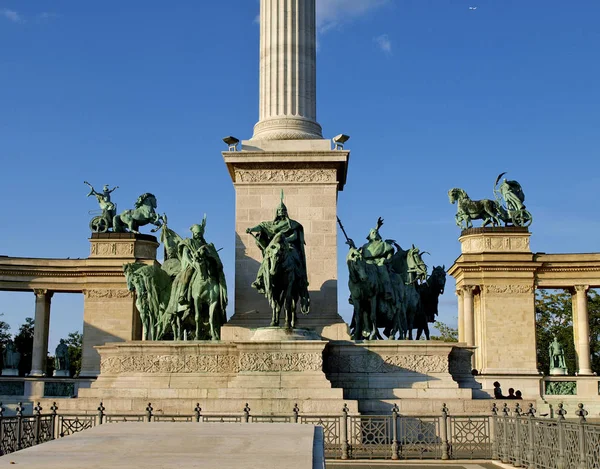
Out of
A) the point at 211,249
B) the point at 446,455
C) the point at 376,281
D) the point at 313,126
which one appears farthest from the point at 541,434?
the point at 313,126

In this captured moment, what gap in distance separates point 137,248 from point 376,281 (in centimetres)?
3686

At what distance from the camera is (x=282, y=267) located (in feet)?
69.2

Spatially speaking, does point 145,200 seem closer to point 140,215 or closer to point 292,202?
point 140,215

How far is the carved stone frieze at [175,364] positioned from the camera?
2203cm

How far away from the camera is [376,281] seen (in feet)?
78.8

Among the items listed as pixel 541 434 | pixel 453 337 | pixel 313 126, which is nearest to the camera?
pixel 541 434

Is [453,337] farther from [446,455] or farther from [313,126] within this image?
[446,455]

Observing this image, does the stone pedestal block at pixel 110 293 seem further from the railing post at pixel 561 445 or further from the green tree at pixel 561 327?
the railing post at pixel 561 445

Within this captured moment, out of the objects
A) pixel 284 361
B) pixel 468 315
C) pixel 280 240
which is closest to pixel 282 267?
pixel 280 240

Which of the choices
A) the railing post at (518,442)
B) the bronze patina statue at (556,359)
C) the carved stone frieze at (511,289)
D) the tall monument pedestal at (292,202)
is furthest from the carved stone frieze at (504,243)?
the railing post at (518,442)

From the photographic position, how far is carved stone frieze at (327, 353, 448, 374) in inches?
877

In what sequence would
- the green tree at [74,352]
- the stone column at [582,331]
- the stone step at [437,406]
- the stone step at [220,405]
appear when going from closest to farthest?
the stone step at [220,405], the stone step at [437,406], the stone column at [582,331], the green tree at [74,352]

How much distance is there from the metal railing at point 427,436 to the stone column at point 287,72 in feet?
33.6

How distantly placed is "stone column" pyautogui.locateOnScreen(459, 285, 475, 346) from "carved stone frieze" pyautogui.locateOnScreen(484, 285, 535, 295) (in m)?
1.33
